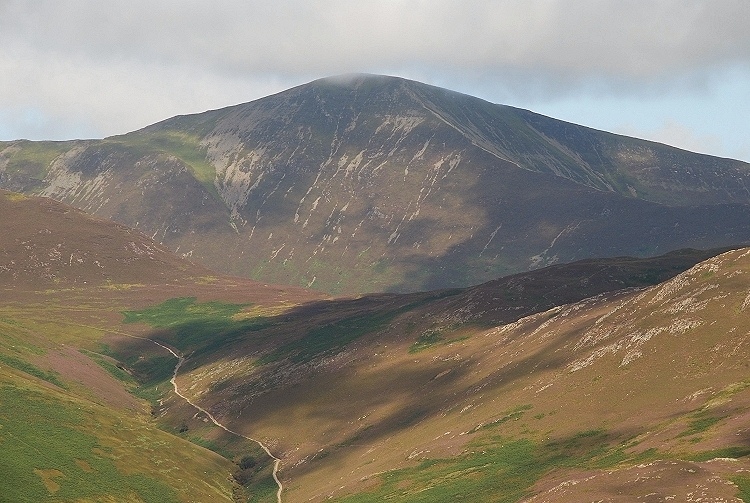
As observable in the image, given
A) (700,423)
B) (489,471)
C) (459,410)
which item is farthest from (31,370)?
(700,423)

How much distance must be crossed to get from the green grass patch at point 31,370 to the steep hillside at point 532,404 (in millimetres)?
22923

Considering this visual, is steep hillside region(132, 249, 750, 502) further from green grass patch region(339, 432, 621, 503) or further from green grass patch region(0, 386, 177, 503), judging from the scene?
green grass patch region(0, 386, 177, 503)

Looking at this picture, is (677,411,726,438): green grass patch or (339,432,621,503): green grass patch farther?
(339,432,621,503): green grass patch

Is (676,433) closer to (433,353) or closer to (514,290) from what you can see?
(433,353)

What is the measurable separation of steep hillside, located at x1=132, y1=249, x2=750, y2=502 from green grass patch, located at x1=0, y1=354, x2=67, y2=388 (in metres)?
22.9

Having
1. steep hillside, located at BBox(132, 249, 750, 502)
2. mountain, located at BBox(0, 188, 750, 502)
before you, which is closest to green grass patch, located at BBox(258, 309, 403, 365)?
mountain, located at BBox(0, 188, 750, 502)

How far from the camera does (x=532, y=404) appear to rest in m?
99.0

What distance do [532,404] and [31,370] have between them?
8926cm

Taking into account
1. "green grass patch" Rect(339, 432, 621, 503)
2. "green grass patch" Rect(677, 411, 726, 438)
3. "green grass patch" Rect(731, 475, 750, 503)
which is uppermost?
"green grass patch" Rect(731, 475, 750, 503)

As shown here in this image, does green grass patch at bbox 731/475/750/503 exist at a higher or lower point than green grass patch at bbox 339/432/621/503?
higher

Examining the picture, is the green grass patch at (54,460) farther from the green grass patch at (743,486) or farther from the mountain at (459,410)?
the green grass patch at (743,486)

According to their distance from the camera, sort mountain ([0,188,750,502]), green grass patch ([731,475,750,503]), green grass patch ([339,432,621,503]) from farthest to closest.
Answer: green grass patch ([339,432,621,503]) < mountain ([0,188,750,502]) < green grass patch ([731,475,750,503])

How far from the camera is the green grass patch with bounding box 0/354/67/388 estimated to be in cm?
14044

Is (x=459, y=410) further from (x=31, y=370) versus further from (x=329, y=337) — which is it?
(x=31, y=370)
